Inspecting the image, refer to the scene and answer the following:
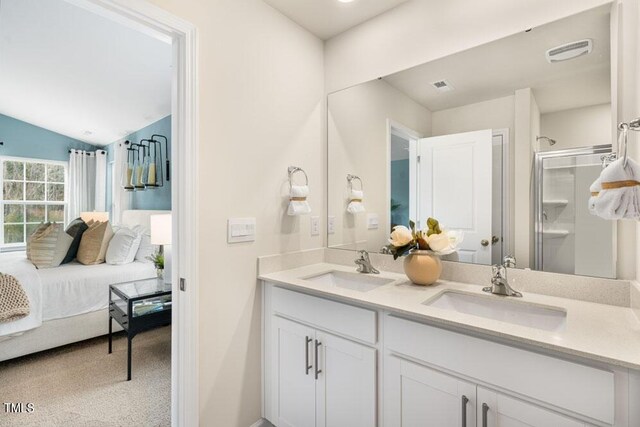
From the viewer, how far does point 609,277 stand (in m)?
1.18

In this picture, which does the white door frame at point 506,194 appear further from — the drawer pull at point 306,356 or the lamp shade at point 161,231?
the lamp shade at point 161,231

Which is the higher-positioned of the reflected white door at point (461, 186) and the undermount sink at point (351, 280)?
the reflected white door at point (461, 186)

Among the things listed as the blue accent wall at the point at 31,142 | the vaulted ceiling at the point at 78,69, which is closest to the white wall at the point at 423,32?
the vaulted ceiling at the point at 78,69

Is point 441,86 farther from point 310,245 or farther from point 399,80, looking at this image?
point 310,245

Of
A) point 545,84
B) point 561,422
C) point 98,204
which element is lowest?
point 561,422

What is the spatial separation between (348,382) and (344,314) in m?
0.28

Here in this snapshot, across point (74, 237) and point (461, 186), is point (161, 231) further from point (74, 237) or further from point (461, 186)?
point (461, 186)

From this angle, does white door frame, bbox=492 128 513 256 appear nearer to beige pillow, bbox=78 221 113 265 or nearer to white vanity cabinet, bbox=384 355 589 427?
white vanity cabinet, bbox=384 355 589 427

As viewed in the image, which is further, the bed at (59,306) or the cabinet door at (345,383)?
the bed at (59,306)

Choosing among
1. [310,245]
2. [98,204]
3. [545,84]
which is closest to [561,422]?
[545,84]

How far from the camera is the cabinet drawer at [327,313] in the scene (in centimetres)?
126

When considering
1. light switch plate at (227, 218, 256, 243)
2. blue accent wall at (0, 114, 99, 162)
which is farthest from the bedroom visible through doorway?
blue accent wall at (0, 114, 99, 162)

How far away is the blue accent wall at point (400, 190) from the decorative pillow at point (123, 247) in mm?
2847

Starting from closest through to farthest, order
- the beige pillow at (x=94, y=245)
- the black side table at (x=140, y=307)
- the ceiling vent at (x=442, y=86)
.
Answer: the ceiling vent at (x=442, y=86)
the black side table at (x=140, y=307)
the beige pillow at (x=94, y=245)
